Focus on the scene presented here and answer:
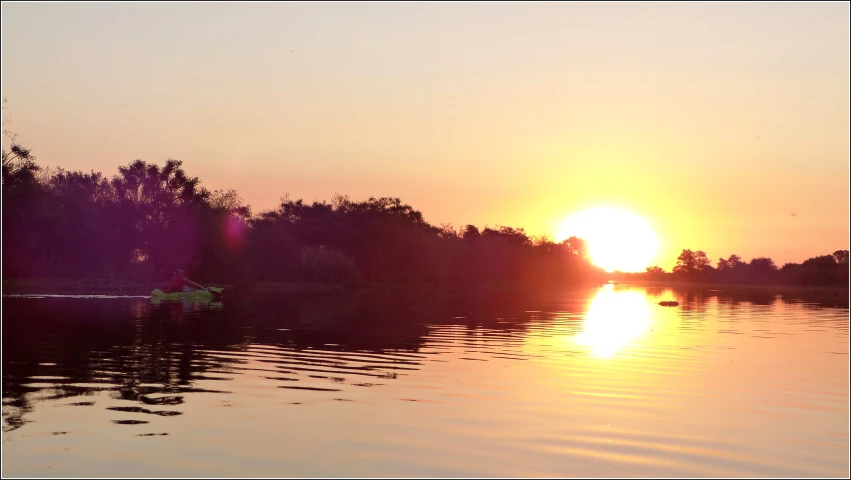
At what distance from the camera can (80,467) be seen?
10.5 metres

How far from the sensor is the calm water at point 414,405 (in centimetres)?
1113

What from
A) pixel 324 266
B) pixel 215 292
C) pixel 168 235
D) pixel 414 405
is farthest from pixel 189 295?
pixel 324 266

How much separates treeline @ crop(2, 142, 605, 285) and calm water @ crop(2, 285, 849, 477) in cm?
4547

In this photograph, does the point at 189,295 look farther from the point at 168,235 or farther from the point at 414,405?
the point at 414,405

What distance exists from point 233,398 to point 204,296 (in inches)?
1567

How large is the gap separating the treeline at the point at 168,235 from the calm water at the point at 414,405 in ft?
149

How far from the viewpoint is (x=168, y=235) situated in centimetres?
8188

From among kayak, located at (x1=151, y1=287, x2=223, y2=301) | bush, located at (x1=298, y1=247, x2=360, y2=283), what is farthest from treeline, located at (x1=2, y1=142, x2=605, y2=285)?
kayak, located at (x1=151, y1=287, x2=223, y2=301)

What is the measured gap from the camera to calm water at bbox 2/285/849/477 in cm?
1113

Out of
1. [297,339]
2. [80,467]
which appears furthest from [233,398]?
[297,339]

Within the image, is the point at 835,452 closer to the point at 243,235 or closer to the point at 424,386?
the point at 424,386

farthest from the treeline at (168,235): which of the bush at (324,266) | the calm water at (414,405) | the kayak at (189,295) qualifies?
the calm water at (414,405)

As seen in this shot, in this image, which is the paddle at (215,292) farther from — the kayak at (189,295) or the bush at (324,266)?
the bush at (324,266)

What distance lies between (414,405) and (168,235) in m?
70.7
